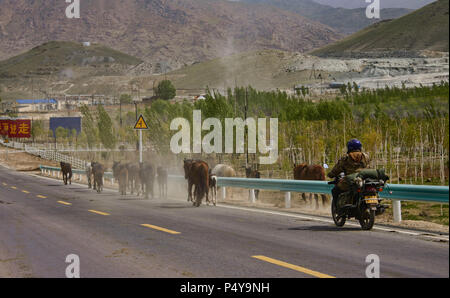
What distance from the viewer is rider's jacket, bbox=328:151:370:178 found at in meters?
11.8

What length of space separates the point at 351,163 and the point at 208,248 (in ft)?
11.2

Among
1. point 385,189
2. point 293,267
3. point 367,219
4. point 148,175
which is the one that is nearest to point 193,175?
point 148,175

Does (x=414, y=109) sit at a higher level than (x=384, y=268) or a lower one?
higher

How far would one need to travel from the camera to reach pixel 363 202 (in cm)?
1151

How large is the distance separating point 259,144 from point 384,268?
145ft

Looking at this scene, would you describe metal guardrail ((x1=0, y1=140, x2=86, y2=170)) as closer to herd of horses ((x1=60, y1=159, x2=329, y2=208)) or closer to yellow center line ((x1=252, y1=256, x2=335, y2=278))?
herd of horses ((x1=60, y1=159, x2=329, y2=208))

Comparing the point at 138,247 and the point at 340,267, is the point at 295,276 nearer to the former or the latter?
the point at 340,267

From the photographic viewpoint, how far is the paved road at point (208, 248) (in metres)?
8.11

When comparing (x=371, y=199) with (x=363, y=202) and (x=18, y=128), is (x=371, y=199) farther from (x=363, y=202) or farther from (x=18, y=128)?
(x=18, y=128)

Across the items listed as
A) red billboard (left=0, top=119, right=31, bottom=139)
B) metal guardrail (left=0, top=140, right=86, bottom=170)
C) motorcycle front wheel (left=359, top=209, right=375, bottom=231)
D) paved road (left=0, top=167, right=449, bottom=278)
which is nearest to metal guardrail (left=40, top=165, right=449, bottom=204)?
motorcycle front wheel (left=359, top=209, right=375, bottom=231)

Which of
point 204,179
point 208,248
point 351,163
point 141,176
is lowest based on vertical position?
point 208,248
